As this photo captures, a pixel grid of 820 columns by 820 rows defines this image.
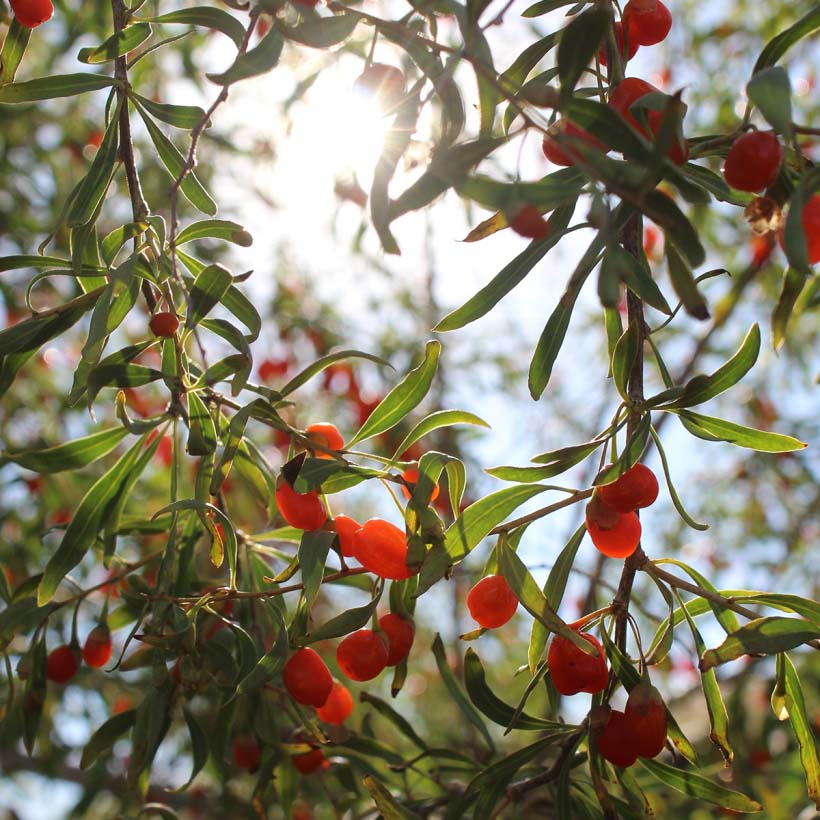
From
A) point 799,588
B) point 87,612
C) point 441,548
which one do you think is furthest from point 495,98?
point 799,588

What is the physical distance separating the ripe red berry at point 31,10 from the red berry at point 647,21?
3.12 ft

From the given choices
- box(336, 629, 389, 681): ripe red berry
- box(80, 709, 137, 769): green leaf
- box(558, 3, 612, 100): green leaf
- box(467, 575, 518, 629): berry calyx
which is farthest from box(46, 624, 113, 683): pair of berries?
box(558, 3, 612, 100): green leaf

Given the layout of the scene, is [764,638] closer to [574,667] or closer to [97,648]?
[574,667]

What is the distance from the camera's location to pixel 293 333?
4.60m

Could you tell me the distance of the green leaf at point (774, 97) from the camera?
94cm

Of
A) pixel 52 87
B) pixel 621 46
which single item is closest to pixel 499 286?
pixel 621 46

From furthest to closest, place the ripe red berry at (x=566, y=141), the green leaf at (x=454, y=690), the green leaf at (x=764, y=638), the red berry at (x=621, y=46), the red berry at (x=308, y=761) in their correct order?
1. the red berry at (x=308, y=761)
2. the green leaf at (x=454, y=690)
3. the red berry at (x=621, y=46)
4. the green leaf at (x=764, y=638)
5. the ripe red berry at (x=566, y=141)

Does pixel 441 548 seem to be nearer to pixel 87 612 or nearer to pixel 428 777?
pixel 428 777

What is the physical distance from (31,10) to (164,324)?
614 millimetres

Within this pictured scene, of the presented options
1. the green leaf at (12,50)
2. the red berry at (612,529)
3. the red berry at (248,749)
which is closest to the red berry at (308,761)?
the red berry at (248,749)

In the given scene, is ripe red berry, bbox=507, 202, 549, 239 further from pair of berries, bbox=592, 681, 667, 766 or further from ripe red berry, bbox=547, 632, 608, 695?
pair of berries, bbox=592, 681, 667, 766

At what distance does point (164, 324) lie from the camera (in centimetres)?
130

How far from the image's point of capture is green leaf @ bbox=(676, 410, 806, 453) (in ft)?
4.12

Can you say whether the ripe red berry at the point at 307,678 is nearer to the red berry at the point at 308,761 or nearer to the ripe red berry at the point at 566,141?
the red berry at the point at 308,761
